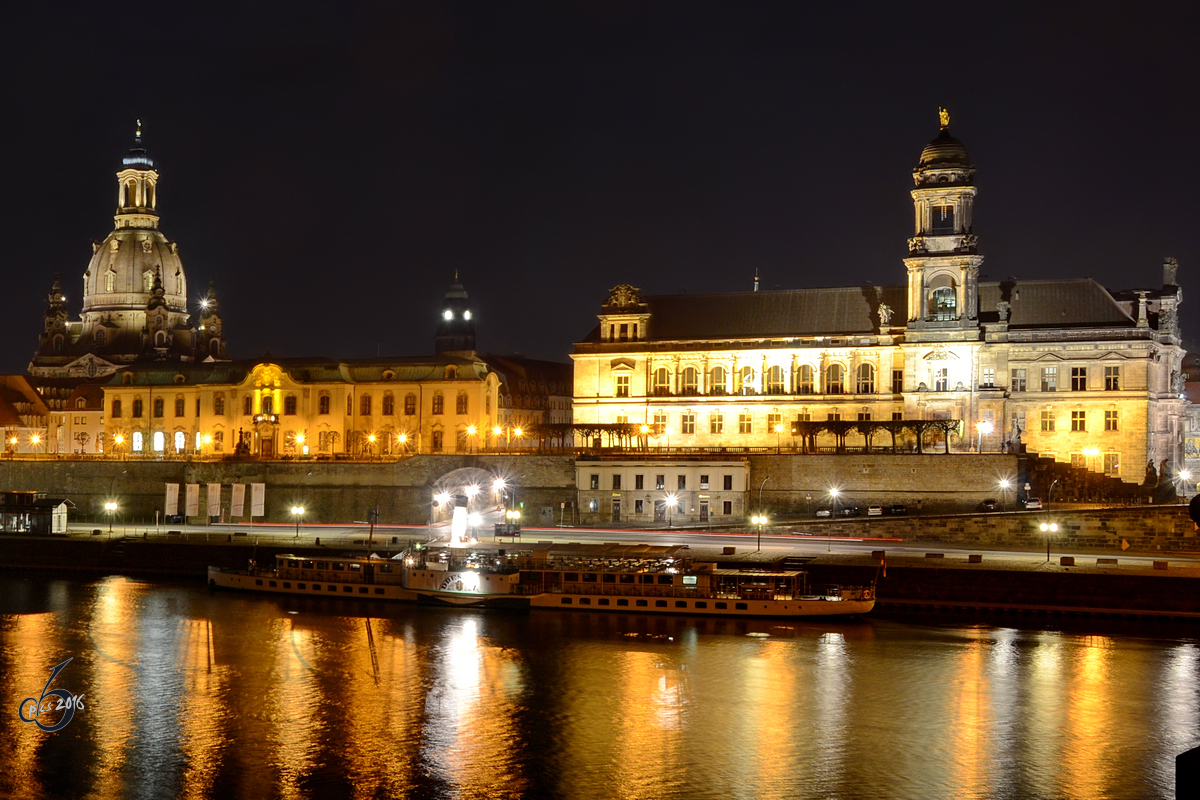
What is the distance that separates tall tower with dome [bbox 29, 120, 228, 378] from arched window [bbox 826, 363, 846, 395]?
92100 mm

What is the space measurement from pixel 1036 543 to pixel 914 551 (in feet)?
25.6

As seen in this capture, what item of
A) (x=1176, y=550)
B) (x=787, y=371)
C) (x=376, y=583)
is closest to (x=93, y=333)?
(x=787, y=371)

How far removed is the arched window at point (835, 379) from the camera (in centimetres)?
9456

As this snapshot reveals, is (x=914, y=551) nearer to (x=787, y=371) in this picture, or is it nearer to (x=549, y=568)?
(x=549, y=568)

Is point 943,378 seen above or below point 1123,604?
above

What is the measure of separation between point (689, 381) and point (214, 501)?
35118mm

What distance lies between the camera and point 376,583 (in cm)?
6556

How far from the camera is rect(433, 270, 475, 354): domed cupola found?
176875 millimetres

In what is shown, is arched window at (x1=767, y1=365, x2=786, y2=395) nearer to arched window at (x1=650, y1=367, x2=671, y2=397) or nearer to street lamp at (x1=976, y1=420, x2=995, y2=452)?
arched window at (x1=650, y1=367, x2=671, y2=397)

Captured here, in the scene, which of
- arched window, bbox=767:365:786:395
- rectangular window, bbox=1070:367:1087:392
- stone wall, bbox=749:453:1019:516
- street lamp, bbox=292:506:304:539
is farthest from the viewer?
arched window, bbox=767:365:786:395

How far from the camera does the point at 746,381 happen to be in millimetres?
97375

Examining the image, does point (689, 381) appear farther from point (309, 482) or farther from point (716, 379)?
point (309, 482)

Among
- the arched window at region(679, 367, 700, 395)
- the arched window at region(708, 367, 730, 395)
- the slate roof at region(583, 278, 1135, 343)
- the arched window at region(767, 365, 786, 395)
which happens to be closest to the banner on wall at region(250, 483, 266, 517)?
the slate roof at region(583, 278, 1135, 343)

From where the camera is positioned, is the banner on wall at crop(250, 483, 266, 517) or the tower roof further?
the tower roof
